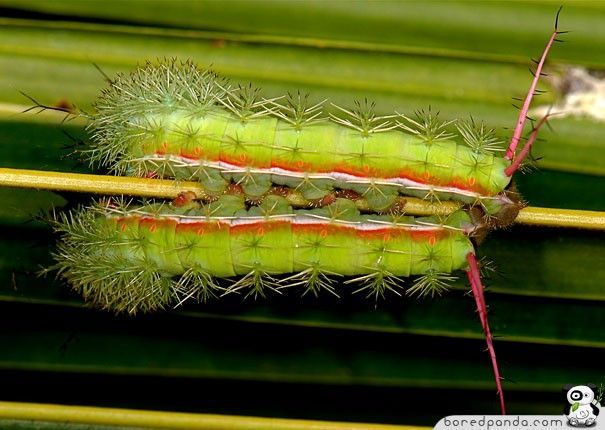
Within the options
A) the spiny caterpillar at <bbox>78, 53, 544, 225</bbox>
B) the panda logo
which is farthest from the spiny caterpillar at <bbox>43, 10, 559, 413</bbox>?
the panda logo

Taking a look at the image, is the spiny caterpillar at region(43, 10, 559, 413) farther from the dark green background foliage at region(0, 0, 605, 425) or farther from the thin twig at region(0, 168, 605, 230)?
the dark green background foliage at region(0, 0, 605, 425)

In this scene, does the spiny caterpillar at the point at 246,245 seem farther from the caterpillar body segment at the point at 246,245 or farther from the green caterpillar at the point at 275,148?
the green caterpillar at the point at 275,148

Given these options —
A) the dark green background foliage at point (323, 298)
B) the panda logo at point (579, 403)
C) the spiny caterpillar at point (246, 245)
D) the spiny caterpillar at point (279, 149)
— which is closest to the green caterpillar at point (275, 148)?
the spiny caterpillar at point (279, 149)

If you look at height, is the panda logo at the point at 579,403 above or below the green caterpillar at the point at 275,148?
below

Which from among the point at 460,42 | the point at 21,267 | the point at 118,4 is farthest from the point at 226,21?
the point at 21,267

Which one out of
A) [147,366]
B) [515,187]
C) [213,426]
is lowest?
[213,426]

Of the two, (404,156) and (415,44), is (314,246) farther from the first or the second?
(415,44)
